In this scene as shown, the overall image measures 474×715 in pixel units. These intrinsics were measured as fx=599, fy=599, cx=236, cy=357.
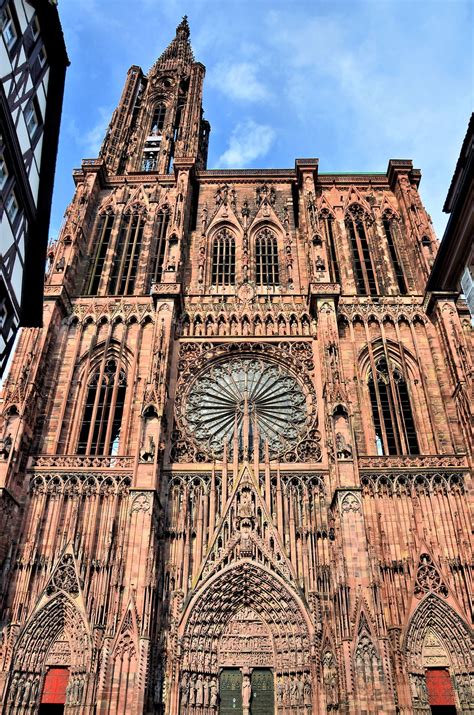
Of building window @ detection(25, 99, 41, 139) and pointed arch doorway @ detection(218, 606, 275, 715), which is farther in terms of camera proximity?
pointed arch doorway @ detection(218, 606, 275, 715)

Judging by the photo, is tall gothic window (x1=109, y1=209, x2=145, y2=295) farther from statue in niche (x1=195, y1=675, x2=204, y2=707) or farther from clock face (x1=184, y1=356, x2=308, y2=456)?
statue in niche (x1=195, y1=675, x2=204, y2=707)

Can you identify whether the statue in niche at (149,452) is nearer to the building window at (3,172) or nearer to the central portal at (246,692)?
the central portal at (246,692)

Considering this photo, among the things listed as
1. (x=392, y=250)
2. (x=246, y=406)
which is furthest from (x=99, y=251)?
(x=392, y=250)

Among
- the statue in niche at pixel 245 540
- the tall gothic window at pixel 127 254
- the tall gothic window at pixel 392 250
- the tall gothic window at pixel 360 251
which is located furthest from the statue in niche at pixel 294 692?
the tall gothic window at pixel 127 254

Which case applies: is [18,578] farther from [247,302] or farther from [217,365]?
[247,302]

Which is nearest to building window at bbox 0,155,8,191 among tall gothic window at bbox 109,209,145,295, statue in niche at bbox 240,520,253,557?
statue in niche at bbox 240,520,253,557

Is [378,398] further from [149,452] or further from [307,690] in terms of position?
[307,690]

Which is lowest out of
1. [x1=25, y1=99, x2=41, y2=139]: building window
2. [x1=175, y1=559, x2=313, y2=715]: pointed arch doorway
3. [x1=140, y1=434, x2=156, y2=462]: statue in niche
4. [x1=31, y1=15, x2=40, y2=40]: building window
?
[x1=175, y1=559, x2=313, y2=715]: pointed arch doorway

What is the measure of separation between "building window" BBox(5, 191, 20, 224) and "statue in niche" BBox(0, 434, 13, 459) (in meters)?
8.09

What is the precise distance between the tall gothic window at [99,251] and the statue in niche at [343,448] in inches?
531

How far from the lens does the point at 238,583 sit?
18.6 meters

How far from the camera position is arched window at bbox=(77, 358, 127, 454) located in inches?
863

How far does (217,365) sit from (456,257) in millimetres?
11970

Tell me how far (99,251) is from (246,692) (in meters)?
19.7
